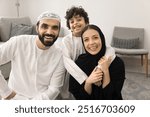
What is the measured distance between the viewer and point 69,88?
1.55 meters

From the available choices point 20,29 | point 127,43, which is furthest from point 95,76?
point 20,29

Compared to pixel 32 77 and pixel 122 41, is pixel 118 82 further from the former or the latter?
pixel 122 41

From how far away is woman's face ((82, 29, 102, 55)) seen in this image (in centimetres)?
142

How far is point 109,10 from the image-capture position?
4562mm

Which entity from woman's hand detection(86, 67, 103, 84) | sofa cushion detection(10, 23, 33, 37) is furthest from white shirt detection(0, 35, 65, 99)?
sofa cushion detection(10, 23, 33, 37)

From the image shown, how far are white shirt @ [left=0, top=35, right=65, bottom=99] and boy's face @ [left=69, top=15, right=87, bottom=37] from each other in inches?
6.7

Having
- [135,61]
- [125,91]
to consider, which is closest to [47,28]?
[125,91]

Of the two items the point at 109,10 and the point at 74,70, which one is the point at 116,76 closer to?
the point at 74,70

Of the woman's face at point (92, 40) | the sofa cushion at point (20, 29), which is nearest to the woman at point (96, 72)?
the woman's face at point (92, 40)

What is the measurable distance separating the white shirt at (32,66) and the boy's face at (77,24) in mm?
169

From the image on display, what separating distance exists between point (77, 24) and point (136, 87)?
78.5 inches

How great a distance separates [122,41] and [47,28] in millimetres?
2901

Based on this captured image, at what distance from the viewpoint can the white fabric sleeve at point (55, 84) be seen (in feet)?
4.95

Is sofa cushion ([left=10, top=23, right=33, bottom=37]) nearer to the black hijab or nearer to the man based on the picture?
the man
